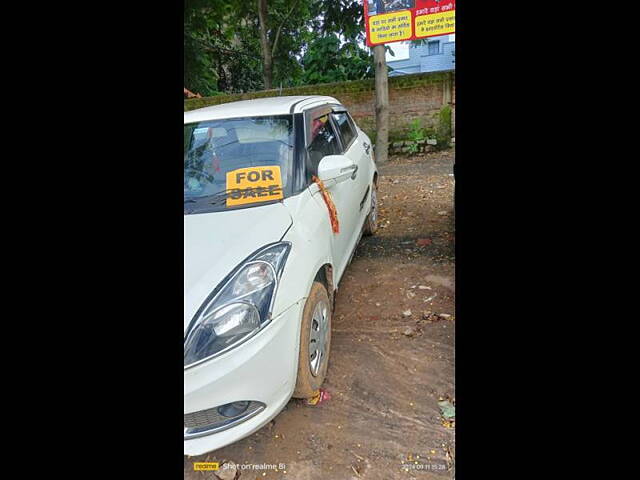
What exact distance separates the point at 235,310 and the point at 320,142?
1.50m

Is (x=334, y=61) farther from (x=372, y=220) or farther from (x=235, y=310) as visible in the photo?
(x=235, y=310)

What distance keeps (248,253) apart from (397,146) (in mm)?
6501

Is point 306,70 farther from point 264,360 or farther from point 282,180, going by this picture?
point 264,360

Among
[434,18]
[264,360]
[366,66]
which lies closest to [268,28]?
[434,18]

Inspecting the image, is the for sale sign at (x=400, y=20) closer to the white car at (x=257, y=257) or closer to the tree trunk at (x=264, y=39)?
the tree trunk at (x=264, y=39)

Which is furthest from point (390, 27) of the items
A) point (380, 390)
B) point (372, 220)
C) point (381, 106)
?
point (380, 390)

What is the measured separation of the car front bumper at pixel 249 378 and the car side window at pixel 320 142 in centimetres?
101

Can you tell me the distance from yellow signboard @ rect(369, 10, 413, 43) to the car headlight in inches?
160

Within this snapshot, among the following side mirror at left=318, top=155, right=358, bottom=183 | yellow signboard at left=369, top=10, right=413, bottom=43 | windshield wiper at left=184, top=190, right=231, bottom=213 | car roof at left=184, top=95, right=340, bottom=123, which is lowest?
windshield wiper at left=184, top=190, right=231, bottom=213

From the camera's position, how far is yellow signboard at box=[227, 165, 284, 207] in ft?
6.41

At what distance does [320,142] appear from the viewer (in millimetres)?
2520

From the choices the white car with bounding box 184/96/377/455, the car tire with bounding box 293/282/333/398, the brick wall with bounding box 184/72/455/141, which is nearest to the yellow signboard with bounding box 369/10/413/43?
the brick wall with bounding box 184/72/455/141

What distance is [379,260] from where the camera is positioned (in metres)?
3.29

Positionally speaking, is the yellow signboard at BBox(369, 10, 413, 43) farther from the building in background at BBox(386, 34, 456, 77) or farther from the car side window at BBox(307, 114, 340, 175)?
the car side window at BBox(307, 114, 340, 175)
